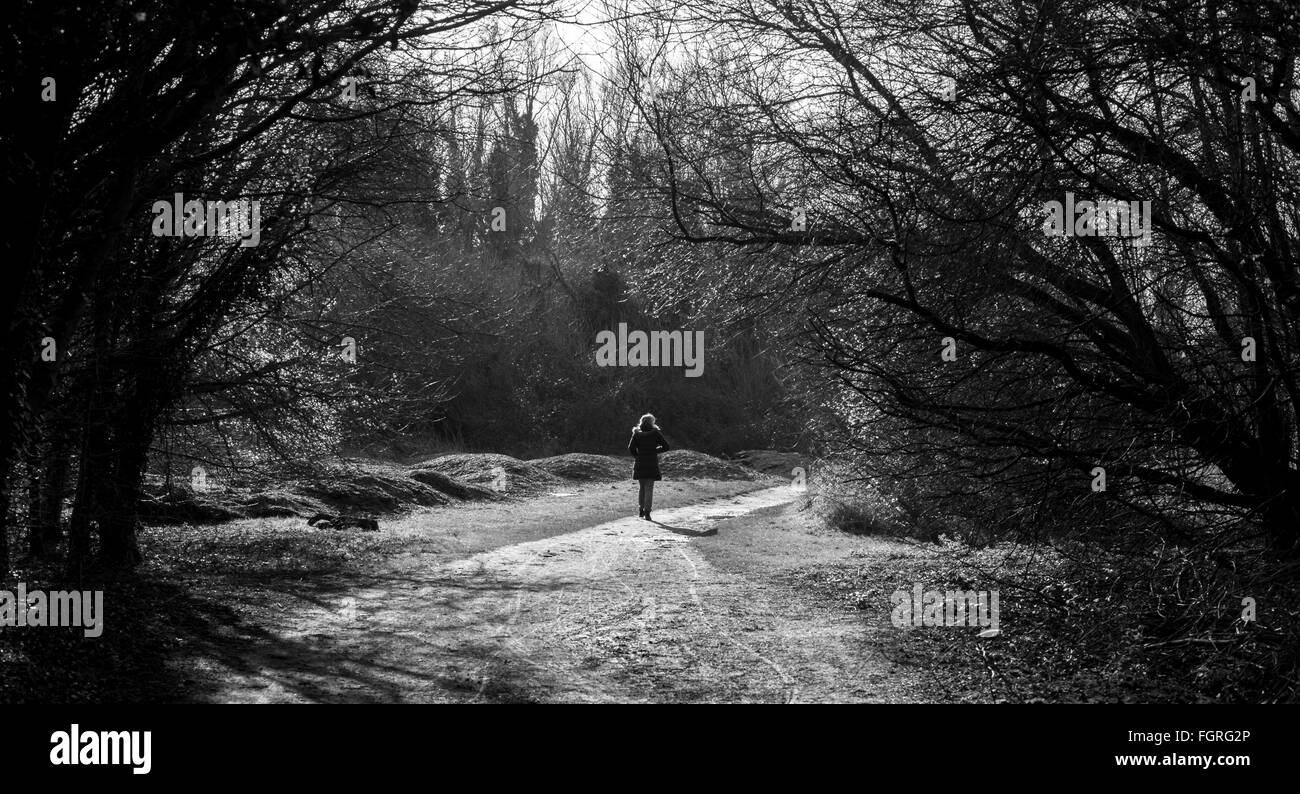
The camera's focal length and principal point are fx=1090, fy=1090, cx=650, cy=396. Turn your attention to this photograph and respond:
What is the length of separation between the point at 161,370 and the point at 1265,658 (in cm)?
1017

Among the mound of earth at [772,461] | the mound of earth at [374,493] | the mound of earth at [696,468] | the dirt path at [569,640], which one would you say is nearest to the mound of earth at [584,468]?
the mound of earth at [696,468]

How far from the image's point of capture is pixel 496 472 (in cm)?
3162

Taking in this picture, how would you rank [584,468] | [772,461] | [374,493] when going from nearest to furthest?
[374,493], [584,468], [772,461]

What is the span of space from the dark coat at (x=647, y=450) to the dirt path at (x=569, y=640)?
22.8ft

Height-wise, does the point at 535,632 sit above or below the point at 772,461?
above

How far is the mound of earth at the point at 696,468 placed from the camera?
41.0 m

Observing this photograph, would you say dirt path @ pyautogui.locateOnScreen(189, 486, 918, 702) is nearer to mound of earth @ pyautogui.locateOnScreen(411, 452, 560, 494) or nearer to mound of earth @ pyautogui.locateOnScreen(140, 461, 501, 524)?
mound of earth @ pyautogui.locateOnScreen(140, 461, 501, 524)

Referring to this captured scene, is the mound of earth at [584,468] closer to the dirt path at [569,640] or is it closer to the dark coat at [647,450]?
the dark coat at [647,450]

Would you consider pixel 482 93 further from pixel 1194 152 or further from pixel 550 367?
pixel 550 367

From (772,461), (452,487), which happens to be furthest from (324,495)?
(772,461)

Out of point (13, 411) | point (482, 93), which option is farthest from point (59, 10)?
point (482, 93)

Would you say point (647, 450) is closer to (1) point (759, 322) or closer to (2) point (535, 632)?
(1) point (759, 322)

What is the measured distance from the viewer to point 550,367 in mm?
51906

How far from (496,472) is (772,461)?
68.8ft
